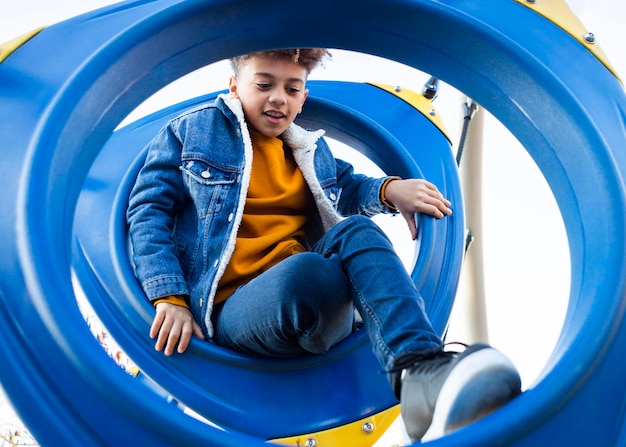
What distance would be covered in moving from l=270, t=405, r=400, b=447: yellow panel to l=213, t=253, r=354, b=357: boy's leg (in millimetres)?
121

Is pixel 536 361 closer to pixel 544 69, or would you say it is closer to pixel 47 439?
pixel 544 69

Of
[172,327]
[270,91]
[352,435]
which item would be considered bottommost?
[352,435]

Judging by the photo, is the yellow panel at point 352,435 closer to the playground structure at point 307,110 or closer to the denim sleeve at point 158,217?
the playground structure at point 307,110

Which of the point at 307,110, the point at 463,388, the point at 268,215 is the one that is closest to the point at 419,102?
the point at 307,110

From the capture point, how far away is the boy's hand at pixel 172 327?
968 mm

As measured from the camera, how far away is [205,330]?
1007mm

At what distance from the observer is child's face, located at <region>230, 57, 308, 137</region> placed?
107 centimetres

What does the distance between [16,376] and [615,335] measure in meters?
0.52

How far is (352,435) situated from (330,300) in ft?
0.77

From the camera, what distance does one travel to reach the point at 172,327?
0.98 m

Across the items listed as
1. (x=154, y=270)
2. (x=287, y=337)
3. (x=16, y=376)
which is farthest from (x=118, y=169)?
(x=16, y=376)

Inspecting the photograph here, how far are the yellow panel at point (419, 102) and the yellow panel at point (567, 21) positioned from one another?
0.48 meters

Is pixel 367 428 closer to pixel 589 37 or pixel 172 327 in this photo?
pixel 172 327

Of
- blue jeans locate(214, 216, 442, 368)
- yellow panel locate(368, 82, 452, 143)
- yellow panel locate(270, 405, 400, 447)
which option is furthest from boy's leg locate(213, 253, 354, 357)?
yellow panel locate(368, 82, 452, 143)
